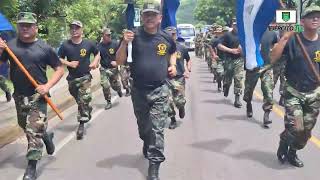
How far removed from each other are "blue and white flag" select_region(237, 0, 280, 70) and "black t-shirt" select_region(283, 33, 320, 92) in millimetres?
706

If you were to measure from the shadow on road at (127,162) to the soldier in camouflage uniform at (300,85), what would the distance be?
1.86m

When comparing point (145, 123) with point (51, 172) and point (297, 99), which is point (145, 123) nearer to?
point (51, 172)

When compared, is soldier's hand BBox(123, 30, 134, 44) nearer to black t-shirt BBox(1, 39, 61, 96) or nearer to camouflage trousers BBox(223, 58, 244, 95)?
black t-shirt BBox(1, 39, 61, 96)

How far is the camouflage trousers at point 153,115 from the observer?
662cm

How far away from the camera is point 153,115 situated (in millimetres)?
6762

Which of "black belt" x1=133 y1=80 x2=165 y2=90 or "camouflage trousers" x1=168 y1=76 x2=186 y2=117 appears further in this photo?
"camouflage trousers" x1=168 y1=76 x2=186 y2=117

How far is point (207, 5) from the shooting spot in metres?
89.8

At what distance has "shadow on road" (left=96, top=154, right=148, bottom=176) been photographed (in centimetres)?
739

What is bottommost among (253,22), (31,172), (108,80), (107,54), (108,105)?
(108,105)

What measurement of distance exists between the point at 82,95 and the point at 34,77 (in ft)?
9.03

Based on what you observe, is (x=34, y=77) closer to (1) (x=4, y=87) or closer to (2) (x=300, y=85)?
(2) (x=300, y=85)

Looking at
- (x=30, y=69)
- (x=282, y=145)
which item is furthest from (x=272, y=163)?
(x=30, y=69)

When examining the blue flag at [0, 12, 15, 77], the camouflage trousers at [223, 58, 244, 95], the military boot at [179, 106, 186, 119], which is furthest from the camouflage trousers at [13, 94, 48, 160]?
the camouflage trousers at [223, 58, 244, 95]

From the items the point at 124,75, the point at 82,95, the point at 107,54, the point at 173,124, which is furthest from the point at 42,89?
the point at 124,75
